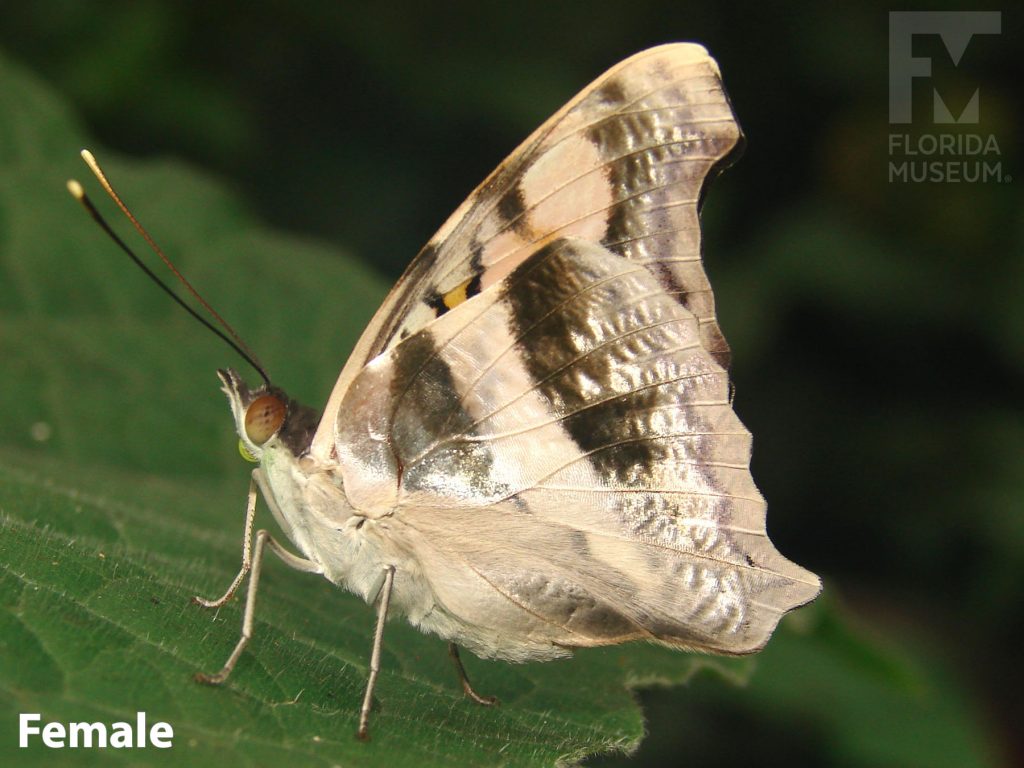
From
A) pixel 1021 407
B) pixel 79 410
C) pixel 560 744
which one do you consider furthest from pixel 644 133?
pixel 1021 407

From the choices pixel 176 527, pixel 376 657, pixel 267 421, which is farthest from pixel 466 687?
pixel 176 527

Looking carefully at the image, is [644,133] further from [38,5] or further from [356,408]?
→ [38,5]

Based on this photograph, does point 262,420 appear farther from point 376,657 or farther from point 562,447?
point 562,447

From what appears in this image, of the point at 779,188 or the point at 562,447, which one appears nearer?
the point at 562,447

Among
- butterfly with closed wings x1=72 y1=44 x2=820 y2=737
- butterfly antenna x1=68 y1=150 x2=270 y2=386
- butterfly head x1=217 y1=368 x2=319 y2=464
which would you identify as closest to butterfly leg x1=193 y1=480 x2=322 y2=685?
butterfly with closed wings x1=72 y1=44 x2=820 y2=737

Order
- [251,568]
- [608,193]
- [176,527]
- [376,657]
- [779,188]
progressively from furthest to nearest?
[779,188], [176,527], [608,193], [251,568], [376,657]
